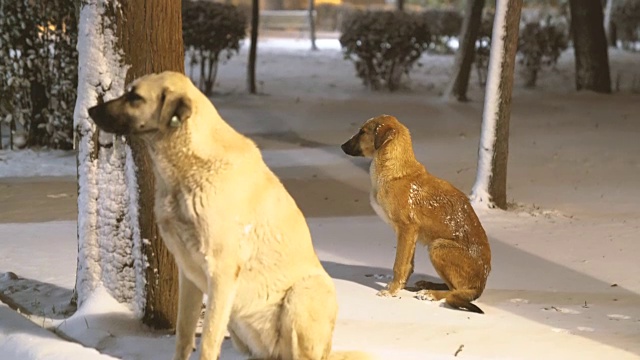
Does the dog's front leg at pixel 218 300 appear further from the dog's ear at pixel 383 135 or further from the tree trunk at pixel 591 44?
the tree trunk at pixel 591 44

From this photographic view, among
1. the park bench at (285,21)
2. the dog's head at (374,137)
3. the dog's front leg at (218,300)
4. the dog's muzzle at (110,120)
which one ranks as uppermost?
→ the dog's muzzle at (110,120)

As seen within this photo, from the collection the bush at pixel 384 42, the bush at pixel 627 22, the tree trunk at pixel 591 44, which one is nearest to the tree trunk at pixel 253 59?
the bush at pixel 384 42

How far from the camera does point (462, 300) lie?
20.9ft

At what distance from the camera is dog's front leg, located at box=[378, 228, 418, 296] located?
6.70m

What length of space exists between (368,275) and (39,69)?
7.17 meters

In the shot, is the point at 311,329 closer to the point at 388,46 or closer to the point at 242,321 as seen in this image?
the point at 242,321

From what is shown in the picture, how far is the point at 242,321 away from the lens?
4.66 m

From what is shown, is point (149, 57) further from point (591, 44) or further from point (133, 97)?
point (591, 44)

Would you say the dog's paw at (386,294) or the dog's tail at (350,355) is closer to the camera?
the dog's tail at (350,355)

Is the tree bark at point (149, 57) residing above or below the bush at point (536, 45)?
above

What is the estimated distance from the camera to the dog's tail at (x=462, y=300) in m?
6.31

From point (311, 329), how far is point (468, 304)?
2052 mm

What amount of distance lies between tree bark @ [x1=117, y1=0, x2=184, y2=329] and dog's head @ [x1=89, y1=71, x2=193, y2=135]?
1256 millimetres

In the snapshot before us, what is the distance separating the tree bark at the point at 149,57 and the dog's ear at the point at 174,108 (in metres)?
1.36
